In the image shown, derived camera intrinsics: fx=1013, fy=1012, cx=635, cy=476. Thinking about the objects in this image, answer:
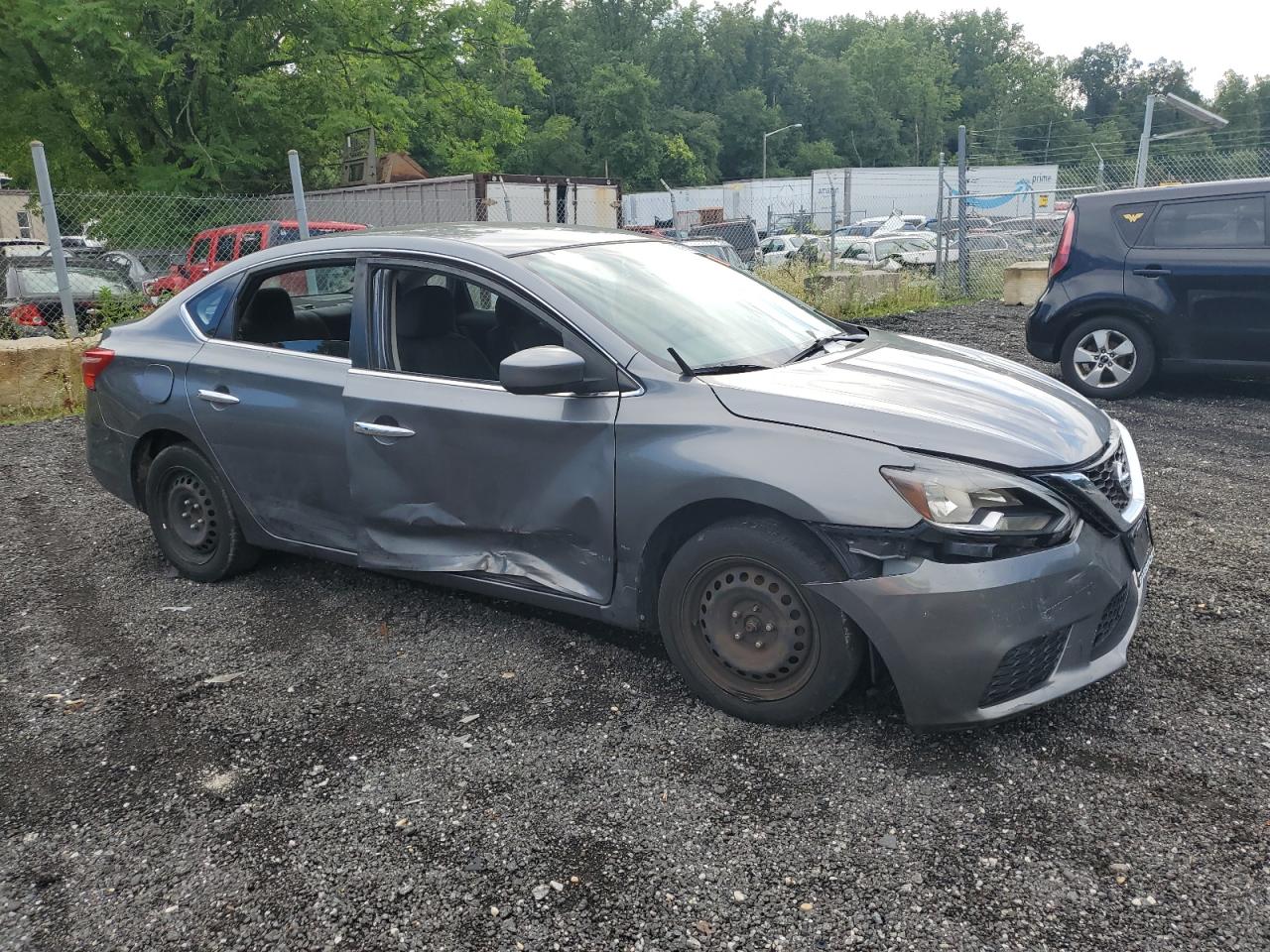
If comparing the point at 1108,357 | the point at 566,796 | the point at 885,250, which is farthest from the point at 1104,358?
the point at 885,250

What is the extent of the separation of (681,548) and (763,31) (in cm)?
10648

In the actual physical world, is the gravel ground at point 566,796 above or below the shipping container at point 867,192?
below

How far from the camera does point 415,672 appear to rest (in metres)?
3.72

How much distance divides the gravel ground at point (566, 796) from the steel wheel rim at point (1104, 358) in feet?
13.8

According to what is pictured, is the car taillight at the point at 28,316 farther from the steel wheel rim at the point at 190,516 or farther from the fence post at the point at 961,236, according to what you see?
the fence post at the point at 961,236

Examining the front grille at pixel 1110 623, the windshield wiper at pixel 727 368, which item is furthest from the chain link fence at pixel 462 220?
the front grille at pixel 1110 623

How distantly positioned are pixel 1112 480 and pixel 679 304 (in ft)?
5.27

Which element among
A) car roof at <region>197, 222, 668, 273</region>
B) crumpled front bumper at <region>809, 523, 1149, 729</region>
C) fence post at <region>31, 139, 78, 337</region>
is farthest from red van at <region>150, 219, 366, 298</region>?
crumpled front bumper at <region>809, 523, 1149, 729</region>

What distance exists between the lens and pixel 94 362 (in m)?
4.77

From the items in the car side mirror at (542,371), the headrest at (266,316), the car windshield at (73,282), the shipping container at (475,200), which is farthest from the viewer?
the shipping container at (475,200)

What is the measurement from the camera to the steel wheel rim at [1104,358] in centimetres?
814

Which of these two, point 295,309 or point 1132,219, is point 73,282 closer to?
point 295,309

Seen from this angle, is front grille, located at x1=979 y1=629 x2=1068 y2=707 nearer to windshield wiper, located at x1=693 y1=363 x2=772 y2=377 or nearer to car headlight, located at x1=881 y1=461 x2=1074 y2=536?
car headlight, located at x1=881 y1=461 x2=1074 y2=536

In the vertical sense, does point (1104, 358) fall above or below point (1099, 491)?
below
